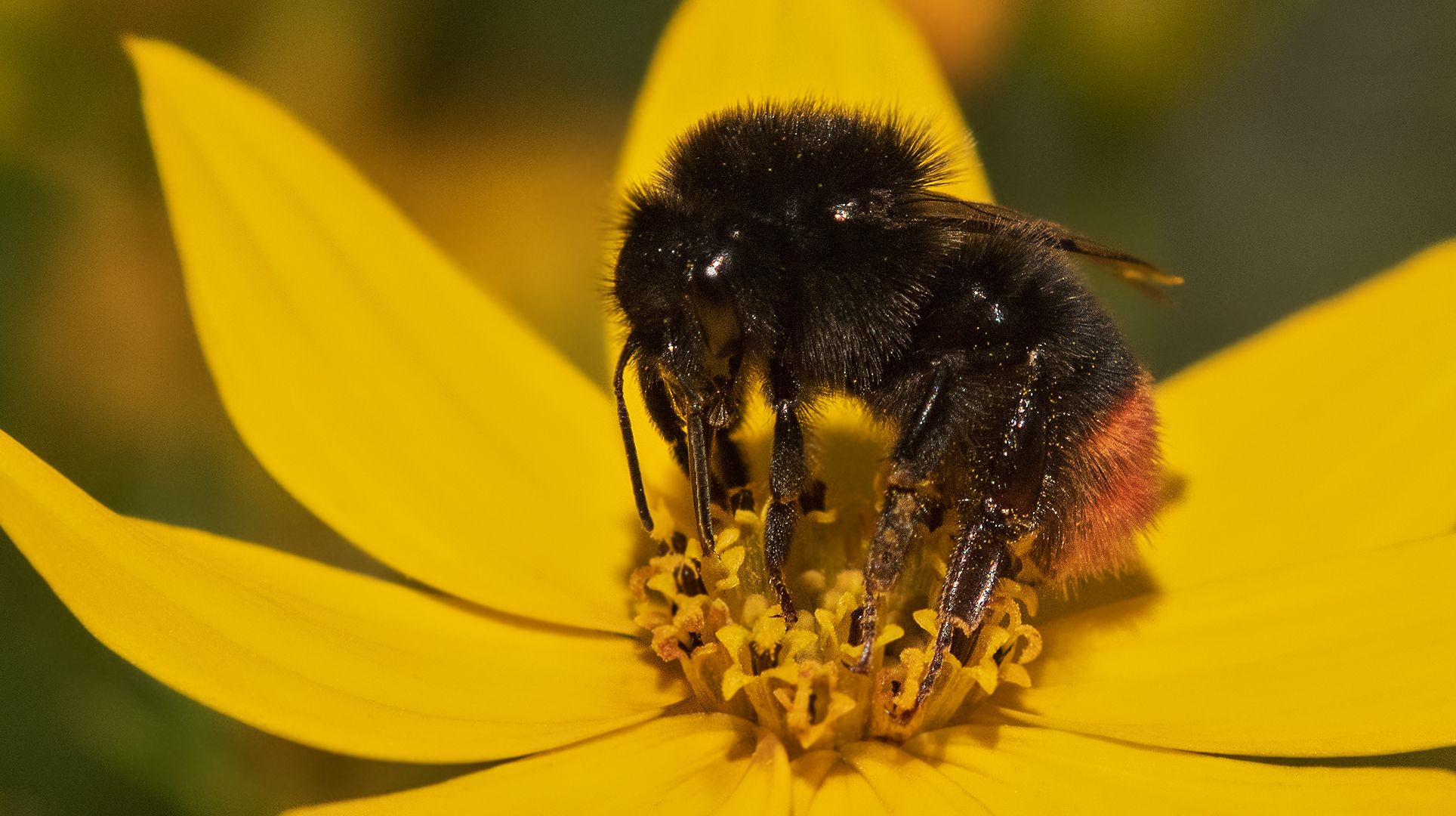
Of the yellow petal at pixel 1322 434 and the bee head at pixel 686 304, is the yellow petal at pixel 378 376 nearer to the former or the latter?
the bee head at pixel 686 304

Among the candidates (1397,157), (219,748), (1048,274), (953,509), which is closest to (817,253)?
(1048,274)

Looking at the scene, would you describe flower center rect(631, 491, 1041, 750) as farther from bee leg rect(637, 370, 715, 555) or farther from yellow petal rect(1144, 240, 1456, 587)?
yellow petal rect(1144, 240, 1456, 587)

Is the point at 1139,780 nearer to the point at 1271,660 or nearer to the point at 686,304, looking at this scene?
the point at 1271,660

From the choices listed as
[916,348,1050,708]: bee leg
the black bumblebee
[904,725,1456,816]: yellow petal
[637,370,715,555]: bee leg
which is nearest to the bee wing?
the black bumblebee

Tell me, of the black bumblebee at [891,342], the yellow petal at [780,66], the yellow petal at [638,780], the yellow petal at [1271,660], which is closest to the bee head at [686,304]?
the black bumblebee at [891,342]

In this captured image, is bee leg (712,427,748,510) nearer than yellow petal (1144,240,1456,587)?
Yes

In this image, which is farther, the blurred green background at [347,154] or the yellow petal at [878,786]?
the blurred green background at [347,154]
